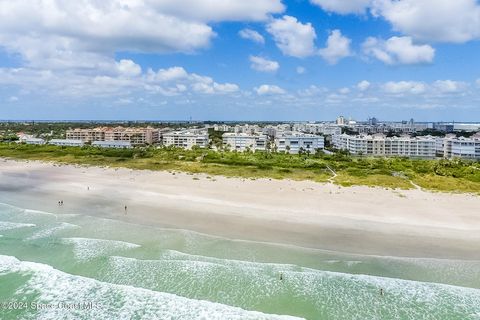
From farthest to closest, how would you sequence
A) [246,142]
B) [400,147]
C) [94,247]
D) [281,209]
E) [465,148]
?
[246,142] → [400,147] → [465,148] → [281,209] → [94,247]

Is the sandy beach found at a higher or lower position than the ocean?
higher

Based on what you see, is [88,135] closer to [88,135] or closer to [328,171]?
[88,135]

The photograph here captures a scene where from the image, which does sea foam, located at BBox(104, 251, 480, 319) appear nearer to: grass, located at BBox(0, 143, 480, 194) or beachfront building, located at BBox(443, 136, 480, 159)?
grass, located at BBox(0, 143, 480, 194)

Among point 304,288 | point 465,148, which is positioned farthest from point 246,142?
point 304,288

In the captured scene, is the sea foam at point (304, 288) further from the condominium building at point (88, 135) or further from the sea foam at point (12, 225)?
the condominium building at point (88, 135)

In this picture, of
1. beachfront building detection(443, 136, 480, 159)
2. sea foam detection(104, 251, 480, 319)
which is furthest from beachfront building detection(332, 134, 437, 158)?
sea foam detection(104, 251, 480, 319)

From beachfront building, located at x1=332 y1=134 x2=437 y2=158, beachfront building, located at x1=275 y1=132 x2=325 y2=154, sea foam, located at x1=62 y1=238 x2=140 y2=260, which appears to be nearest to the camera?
sea foam, located at x1=62 y1=238 x2=140 y2=260
